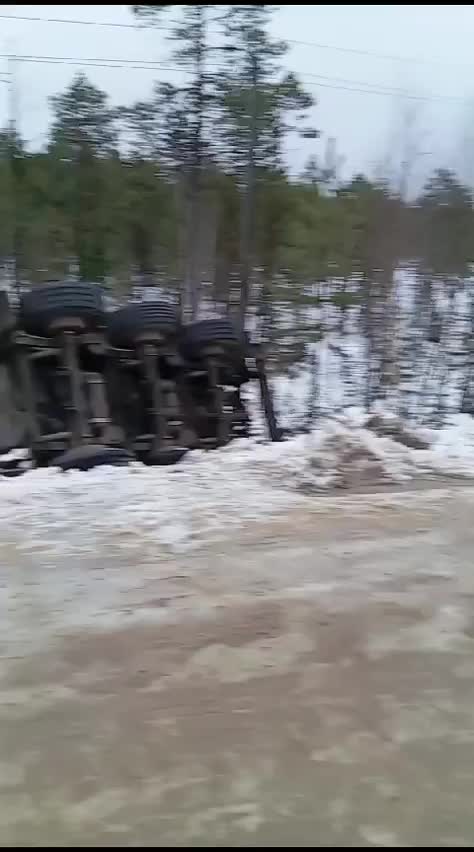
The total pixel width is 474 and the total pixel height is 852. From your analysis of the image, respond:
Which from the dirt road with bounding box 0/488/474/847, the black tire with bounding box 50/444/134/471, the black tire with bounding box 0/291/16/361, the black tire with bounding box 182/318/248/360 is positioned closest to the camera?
the dirt road with bounding box 0/488/474/847

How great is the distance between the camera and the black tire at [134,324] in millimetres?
7129

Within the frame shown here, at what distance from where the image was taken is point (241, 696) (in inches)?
120

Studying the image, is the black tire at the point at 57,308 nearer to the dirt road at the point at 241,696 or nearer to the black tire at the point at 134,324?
the black tire at the point at 134,324

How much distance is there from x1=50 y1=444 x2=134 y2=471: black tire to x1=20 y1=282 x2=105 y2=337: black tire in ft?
4.17

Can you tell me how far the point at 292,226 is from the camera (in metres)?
8.98

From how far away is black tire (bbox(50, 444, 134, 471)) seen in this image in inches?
231

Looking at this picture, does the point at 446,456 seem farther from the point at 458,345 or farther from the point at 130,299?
the point at 130,299

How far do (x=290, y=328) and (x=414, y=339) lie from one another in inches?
62.2

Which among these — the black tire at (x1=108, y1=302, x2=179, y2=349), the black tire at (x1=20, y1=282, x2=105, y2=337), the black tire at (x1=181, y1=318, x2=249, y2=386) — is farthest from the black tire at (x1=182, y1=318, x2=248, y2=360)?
the black tire at (x1=20, y1=282, x2=105, y2=337)

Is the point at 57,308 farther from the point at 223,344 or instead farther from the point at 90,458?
the point at 223,344

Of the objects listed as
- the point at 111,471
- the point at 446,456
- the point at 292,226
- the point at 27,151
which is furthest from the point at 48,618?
the point at 27,151

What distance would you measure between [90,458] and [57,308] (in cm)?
157

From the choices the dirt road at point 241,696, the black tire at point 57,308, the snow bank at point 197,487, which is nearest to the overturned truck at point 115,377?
the black tire at point 57,308

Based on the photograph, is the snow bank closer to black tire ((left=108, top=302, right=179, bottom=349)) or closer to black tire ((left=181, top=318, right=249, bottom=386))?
black tire ((left=181, top=318, right=249, bottom=386))
